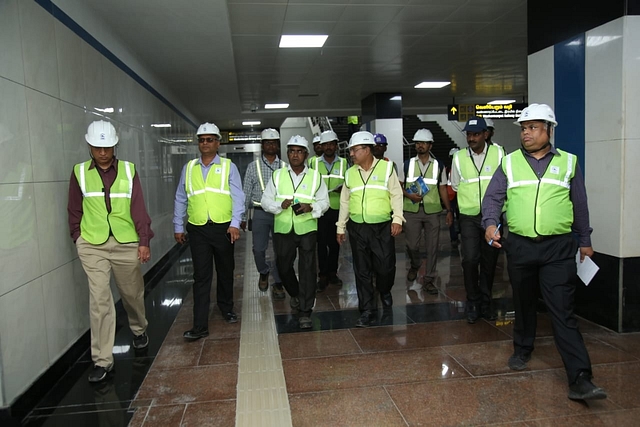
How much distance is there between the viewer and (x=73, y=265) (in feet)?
13.4

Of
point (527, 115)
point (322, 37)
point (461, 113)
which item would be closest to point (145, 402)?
point (527, 115)

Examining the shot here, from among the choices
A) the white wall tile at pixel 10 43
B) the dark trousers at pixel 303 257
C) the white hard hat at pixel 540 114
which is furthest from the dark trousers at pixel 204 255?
the white hard hat at pixel 540 114

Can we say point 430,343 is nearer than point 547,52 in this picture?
Yes

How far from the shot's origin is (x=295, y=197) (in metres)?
4.70

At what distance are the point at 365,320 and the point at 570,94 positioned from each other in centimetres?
284

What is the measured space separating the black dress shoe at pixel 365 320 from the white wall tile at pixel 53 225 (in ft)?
8.32

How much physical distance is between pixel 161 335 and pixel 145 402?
1428 millimetres

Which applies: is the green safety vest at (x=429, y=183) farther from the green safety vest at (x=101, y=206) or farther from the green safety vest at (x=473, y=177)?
the green safety vest at (x=101, y=206)

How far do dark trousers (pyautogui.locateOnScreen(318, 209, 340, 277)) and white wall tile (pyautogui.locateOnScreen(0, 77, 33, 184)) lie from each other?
352 centimetres

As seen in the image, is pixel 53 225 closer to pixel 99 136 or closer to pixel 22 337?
pixel 99 136

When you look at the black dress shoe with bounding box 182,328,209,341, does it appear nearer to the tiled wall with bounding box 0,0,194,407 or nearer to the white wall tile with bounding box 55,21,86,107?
the tiled wall with bounding box 0,0,194,407

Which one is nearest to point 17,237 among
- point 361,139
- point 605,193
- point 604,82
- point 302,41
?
point 361,139

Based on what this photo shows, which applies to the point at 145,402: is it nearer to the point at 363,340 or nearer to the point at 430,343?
the point at 363,340

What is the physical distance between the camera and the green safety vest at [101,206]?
3691mm
